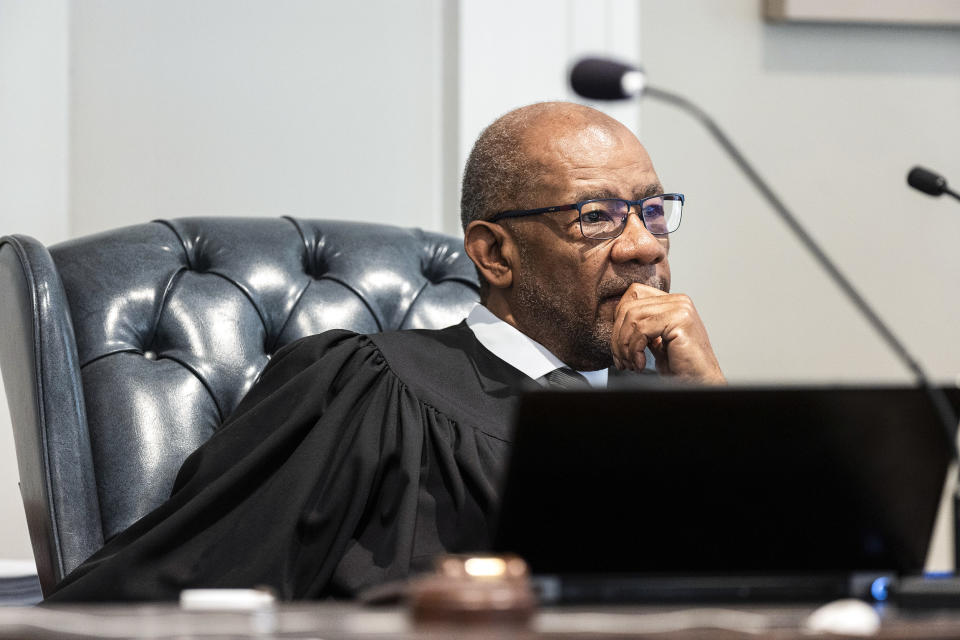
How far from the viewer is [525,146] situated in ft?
6.15

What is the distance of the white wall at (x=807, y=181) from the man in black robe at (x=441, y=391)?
82 centimetres

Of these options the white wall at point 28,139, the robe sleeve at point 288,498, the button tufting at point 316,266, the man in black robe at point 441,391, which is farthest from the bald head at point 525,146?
the white wall at point 28,139

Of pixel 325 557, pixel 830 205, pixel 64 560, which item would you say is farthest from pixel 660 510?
pixel 830 205

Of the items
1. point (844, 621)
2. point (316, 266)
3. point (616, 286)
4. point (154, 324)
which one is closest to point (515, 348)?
point (616, 286)

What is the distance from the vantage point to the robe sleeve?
1.46 metres

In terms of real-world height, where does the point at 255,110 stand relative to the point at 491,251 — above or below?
above

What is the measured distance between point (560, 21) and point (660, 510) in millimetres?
1903

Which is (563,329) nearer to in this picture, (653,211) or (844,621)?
(653,211)

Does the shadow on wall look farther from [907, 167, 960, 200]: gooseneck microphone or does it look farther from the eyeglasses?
[907, 167, 960, 200]: gooseneck microphone

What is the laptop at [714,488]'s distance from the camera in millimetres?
823

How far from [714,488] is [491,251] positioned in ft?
3.66

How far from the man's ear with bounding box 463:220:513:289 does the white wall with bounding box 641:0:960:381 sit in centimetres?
84

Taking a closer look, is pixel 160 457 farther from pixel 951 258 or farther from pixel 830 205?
pixel 951 258

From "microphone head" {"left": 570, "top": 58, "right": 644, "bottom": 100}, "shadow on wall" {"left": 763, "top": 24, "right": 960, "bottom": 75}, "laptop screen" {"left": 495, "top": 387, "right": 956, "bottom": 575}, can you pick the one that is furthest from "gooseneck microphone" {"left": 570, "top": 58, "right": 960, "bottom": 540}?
"shadow on wall" {"left": 763, "top": 24, "right": 960, "bottom": 75}
